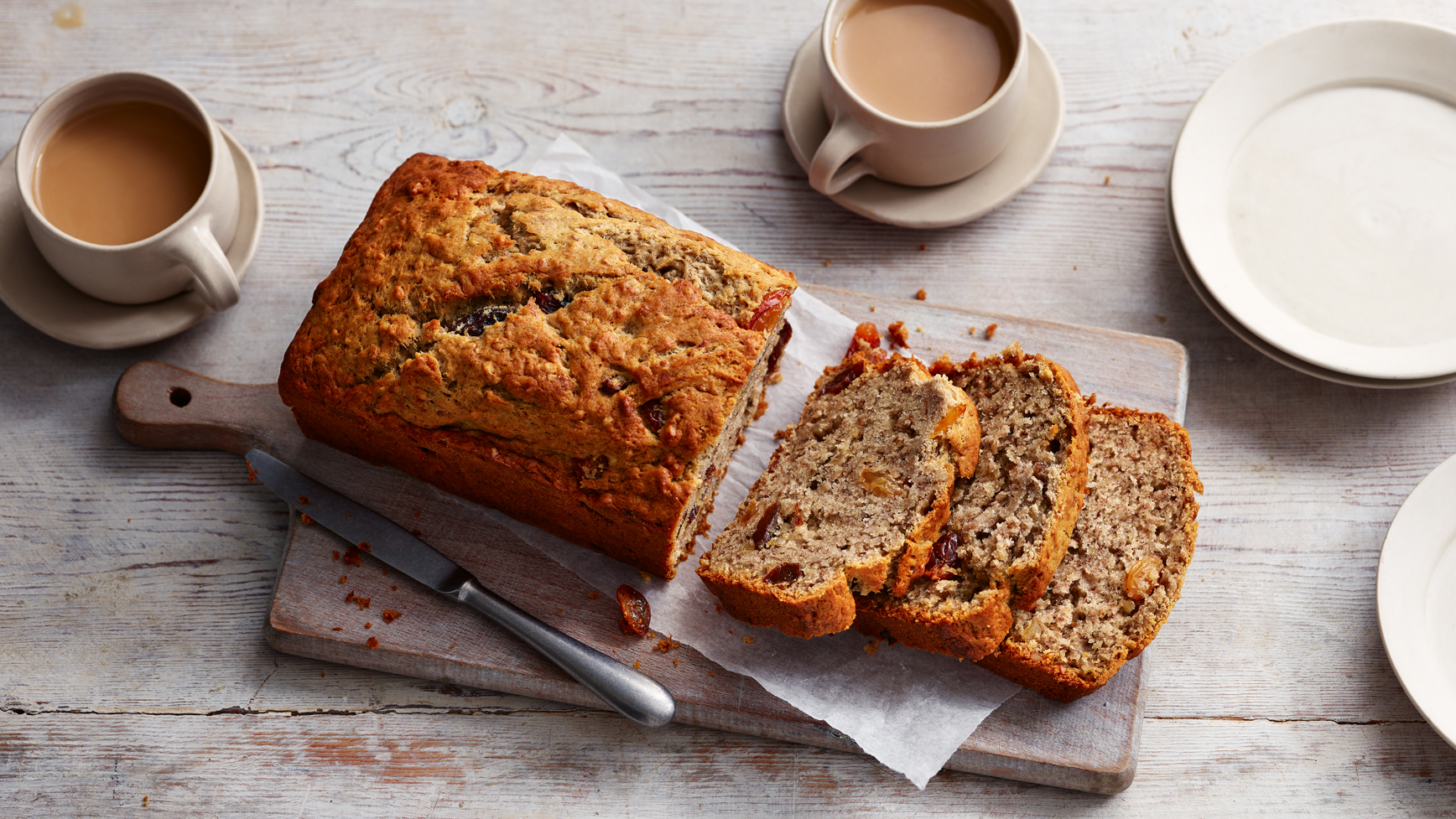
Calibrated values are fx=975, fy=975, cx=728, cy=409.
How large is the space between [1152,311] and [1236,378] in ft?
1.25

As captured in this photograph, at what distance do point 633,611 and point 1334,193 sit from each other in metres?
2.92

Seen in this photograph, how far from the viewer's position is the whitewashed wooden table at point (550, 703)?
3.19 m

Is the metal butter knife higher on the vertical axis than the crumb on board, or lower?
lower

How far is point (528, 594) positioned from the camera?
3193 mm

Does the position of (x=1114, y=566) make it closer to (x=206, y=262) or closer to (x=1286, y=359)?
(x=1286, y=359)

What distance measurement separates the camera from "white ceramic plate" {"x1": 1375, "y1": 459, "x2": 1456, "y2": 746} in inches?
122

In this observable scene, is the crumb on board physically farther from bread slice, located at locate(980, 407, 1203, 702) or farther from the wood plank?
the wood plank

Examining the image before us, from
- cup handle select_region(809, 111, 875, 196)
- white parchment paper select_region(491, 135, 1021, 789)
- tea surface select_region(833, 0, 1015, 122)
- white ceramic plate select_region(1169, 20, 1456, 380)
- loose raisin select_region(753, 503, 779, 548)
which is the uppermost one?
tea surface select_region(833, 0, 1015, 122)

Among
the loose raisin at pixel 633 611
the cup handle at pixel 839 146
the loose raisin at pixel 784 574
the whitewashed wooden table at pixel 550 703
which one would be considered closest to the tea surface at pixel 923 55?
the cup handle at pixel 839 146

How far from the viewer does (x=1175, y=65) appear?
154 inches

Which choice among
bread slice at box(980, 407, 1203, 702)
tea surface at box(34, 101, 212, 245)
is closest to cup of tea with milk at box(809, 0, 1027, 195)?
bread slice at box(980, 407, 1203, 702)

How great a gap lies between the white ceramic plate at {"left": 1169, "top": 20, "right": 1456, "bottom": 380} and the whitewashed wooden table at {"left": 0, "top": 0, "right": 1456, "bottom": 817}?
10.8 inches

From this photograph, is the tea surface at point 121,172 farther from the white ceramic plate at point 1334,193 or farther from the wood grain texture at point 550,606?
the white ceramic plate at point 1334,193

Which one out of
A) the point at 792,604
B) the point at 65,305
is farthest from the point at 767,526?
the point at 65,305
